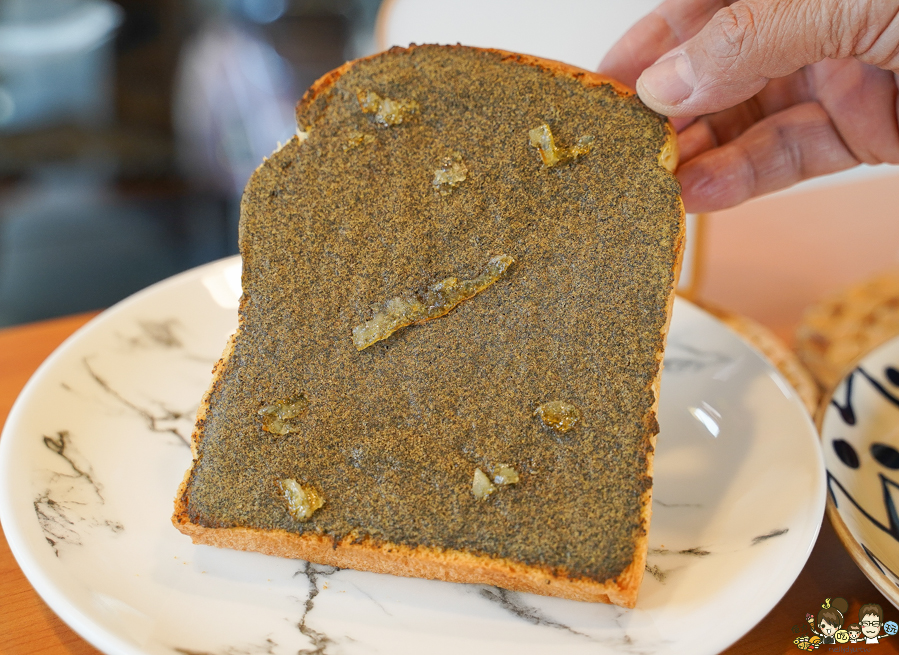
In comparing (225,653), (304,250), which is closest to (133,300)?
(304,250)

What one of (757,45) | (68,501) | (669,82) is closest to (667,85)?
(669,82)

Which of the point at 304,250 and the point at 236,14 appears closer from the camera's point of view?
the point at 304,250

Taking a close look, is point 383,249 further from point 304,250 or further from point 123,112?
point 123,112

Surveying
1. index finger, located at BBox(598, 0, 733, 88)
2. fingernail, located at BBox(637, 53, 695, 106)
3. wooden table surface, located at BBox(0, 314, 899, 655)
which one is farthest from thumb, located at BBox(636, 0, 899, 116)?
wooden table surface, located at BBox(0, 314, 899, 655)

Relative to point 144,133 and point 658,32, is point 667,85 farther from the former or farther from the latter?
point 144,133

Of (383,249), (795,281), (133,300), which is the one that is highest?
(383,249)

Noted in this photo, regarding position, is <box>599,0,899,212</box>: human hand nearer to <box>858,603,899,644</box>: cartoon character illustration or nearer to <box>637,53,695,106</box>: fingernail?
<box>637,53,695,106</box>: fingernail
